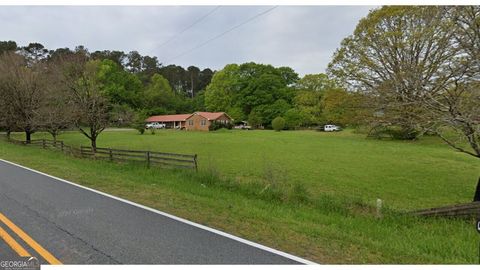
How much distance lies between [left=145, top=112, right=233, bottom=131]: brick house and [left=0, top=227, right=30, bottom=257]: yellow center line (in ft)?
190

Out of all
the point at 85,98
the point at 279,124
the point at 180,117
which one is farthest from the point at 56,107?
the point at 180,117

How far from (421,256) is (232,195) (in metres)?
5.12

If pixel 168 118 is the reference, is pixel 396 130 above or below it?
below

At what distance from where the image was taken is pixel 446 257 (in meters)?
4.33

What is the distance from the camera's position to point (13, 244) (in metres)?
4.41

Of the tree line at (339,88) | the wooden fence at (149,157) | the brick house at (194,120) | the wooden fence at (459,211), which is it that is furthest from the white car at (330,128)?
the wooden fence at (459,211)

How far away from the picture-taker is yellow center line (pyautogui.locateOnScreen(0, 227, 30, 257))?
13.6 ft

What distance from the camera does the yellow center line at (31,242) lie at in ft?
13.0

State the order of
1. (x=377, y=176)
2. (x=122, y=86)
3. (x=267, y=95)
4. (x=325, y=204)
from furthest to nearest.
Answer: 1. (x=267, y=95)
2. (x=122, y=86)
3. (x=377, y=176)
4. (x=325, y=204)

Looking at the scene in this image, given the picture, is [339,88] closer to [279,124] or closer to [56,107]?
[279,124]

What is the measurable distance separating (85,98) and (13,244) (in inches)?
658

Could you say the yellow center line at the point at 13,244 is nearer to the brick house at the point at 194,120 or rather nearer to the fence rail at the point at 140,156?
the fence rail at the point at 140,156

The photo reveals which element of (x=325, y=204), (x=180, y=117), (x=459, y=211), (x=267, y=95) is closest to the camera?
(x=459, y=211)

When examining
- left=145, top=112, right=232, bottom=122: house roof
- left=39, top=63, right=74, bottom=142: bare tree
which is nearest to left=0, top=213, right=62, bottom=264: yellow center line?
left=39, top=63, right=74, bottom=142: bare tree
